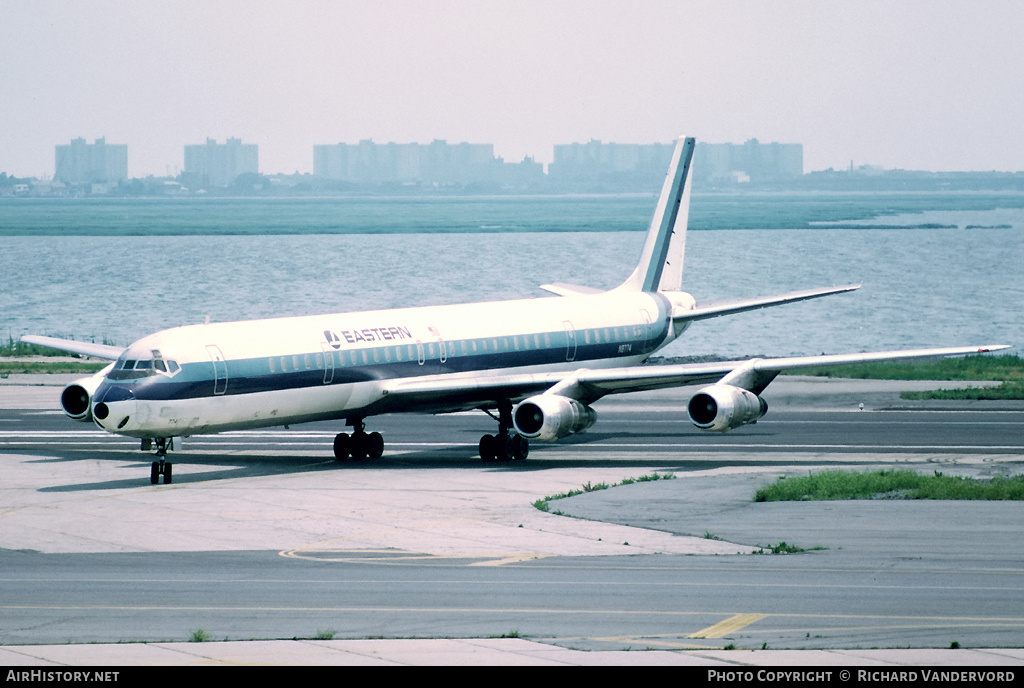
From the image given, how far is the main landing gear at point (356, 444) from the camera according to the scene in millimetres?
46500

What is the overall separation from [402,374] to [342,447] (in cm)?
295

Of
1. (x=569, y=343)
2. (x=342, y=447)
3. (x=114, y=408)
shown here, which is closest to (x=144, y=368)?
(x=114, y=408)

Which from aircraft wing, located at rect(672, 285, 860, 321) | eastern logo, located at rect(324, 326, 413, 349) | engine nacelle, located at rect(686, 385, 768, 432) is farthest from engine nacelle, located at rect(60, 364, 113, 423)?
aircraft wing, located at rect(672, 285, 860, 321)

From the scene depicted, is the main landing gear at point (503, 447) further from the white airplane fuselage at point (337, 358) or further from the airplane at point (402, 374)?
the white airplane fuselage at point (337, 358)

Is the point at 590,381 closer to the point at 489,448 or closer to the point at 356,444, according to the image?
the point at 489,448

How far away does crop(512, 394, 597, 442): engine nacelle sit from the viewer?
43.6 m

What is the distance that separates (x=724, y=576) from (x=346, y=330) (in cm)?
2003

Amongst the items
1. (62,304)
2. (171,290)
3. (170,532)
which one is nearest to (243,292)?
(171,290)

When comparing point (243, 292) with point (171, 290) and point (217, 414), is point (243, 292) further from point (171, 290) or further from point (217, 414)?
point (217, 414)

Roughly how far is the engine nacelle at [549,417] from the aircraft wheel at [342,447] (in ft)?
17.5

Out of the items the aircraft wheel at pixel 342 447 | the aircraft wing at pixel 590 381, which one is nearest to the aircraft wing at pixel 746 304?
the aircraft wing at pixel 590 381

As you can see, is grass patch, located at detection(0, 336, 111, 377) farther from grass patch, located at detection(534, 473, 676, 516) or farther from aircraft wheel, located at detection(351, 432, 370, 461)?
grass patch, located at detection(534, 473, 676, 516)

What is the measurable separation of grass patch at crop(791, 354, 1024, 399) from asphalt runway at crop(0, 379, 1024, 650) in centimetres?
1187

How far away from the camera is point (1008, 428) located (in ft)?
175
